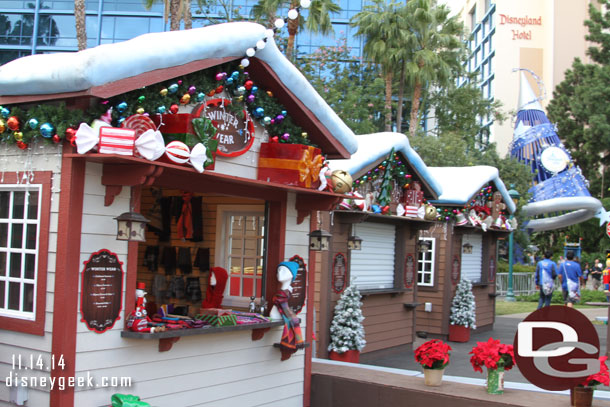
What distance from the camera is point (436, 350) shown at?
317 inches

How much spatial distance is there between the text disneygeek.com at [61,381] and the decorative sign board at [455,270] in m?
10.4

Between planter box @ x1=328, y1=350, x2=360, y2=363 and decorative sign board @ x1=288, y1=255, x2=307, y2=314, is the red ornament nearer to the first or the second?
decorative sign board @ x1=288, y1=255, x2=307, y2=314

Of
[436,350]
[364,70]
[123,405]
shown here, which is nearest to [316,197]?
[436,350]

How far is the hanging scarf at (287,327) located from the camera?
26.1 feet

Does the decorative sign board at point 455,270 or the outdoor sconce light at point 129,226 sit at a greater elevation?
the outdoor sconce light at point 129,226

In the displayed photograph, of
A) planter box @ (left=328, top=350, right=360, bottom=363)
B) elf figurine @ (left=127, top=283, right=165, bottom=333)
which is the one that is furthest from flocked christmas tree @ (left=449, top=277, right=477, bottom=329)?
elf figurine @ (left=127, top=283, right=165, bottom=333)

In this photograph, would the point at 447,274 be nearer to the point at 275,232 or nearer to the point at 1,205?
the point at 275,232

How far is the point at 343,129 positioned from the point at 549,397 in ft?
12.5

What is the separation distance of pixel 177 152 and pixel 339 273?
5.45 m

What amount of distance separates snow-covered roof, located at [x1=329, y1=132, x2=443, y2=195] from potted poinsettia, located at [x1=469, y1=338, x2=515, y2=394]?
11.5ft

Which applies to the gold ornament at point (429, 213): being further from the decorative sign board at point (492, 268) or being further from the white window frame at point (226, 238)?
the decorative sign board at point (492, 268)

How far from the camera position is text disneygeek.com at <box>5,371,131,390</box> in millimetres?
5672

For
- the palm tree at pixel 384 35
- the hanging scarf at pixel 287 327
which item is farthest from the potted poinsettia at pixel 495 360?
the palm tree at pixel 384 35

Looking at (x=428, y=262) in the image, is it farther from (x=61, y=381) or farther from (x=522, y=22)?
(x=522, y=22)
